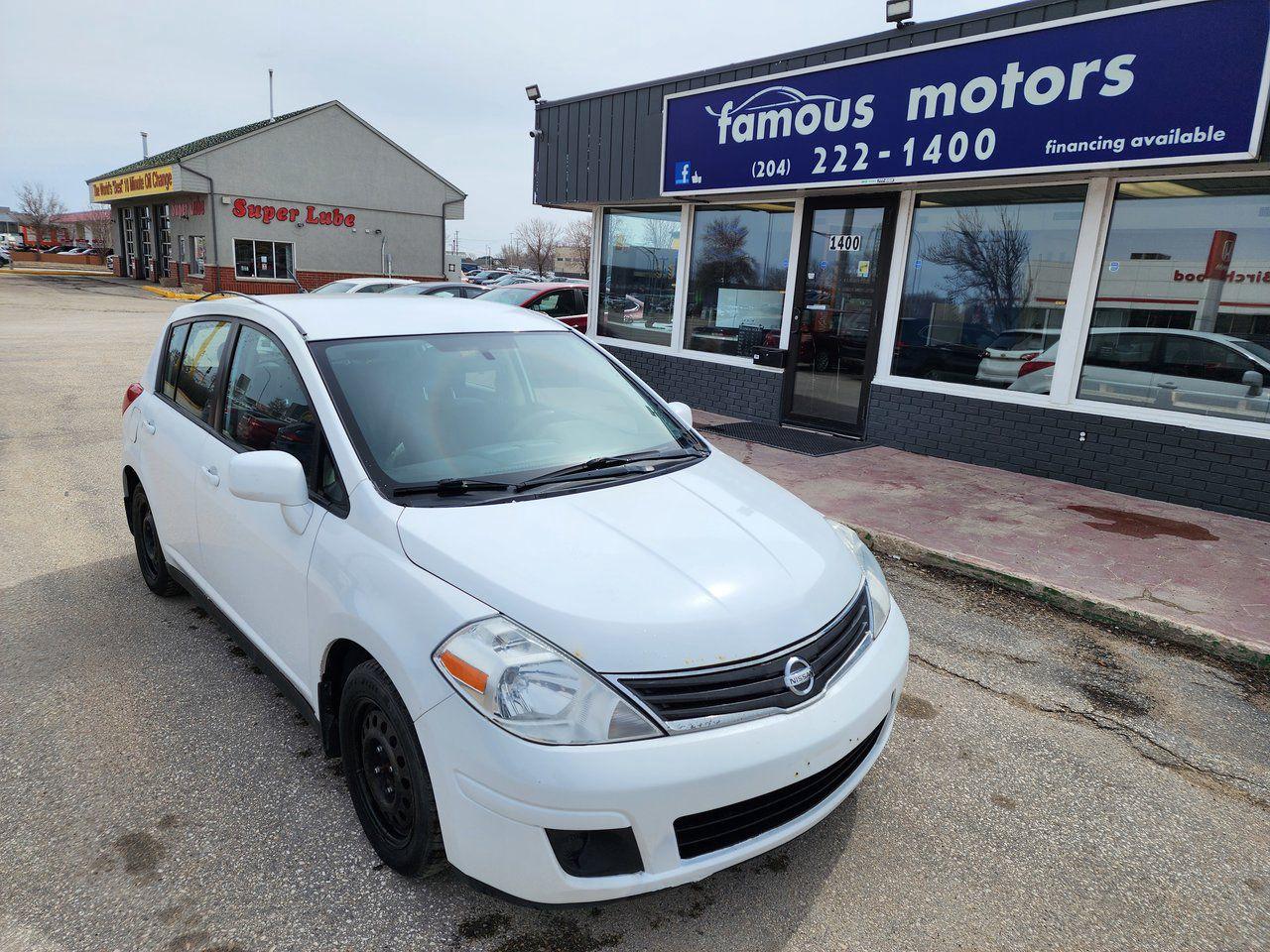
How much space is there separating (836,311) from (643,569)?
291 inches

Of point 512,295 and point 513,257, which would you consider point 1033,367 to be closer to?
point 512,295

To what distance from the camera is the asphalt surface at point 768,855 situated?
230cm

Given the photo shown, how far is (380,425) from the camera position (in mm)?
2797

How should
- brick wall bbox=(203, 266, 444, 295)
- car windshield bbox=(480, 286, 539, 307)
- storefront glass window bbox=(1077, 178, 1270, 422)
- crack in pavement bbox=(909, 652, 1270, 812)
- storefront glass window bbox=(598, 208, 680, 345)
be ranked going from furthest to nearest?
brick wall bbox=(203, 266, 444, 295) < car windshield bbox=(480, 286, 539, 307) < storefront glass window bbox=(598, 208, 680, 345) < storefront glass window bbox=(1077, 178, 1270, 422) < crack in pavement bbox=(909, 652, 1270, 812)

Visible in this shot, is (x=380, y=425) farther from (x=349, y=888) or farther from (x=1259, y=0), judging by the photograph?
(x=1259, y=0)

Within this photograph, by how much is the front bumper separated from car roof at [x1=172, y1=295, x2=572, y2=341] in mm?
1700

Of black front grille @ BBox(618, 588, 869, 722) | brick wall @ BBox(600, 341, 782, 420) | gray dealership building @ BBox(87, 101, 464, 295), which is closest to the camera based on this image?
black front grille @ BBox(618, 588, 869, 722)

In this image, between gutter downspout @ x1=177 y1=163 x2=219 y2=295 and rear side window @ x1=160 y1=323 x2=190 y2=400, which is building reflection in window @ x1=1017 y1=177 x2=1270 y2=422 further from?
gutter downspout @ x1=177 y1=163 x2=219 y2=295

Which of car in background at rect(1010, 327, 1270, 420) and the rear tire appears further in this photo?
car in background at rect(1010, 327, 1270, 420)

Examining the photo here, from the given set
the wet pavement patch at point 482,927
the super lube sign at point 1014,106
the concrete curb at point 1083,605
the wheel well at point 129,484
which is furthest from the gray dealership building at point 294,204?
the wet pavement patch at point 482,927

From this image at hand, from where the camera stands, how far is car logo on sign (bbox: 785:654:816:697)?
220 cm

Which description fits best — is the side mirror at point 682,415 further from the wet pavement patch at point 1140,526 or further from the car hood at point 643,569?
the wet pavement patch at point 1140,526

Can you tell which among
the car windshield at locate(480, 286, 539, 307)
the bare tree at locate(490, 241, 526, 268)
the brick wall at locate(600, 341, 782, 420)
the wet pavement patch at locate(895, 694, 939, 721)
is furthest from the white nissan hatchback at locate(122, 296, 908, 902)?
the bare tree at locate(490, 241, 526, 268)

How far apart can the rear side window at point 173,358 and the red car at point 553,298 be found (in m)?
9.12
